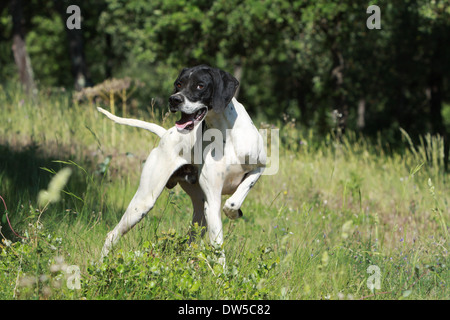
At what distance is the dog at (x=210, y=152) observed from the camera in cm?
349

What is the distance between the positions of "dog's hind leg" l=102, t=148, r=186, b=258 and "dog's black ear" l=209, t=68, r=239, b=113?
51 cm

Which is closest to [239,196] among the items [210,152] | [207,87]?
[210,152]

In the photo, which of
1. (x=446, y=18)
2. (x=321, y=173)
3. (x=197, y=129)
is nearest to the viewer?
(x=197, y=129)

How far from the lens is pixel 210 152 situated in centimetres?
367

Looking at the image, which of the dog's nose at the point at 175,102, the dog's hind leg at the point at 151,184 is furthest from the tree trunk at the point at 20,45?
the dog's nose at the point at 175,102

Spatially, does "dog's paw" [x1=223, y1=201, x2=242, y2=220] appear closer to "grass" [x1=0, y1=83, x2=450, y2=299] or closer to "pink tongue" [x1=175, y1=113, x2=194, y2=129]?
"grass" [x1=0, y1=83, x2=450, y2=299]

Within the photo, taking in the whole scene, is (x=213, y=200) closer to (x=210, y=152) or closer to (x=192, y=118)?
(x=210, y=152)

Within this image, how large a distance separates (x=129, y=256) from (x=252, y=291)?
2.72 feet

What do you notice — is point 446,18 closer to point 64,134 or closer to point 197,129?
point 64,134

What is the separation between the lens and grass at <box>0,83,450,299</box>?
3266mm

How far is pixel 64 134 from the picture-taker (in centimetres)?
779

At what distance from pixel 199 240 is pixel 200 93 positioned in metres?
1.18
